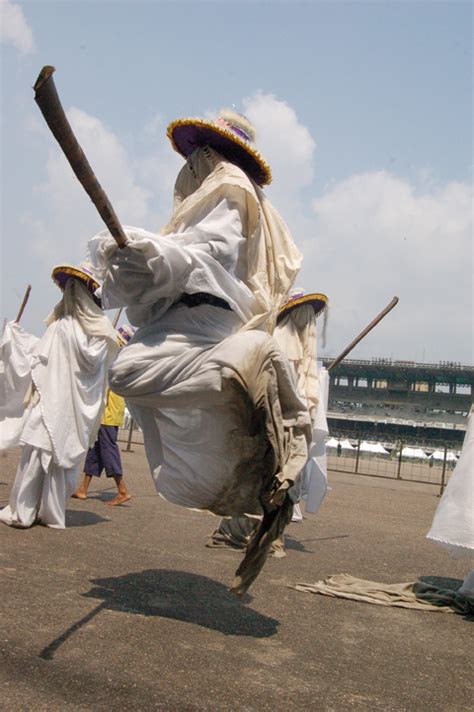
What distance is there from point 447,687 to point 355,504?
8.79 m

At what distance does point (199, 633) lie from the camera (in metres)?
4.08

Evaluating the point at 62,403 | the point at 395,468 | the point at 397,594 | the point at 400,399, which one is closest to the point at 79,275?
the point at 62,403

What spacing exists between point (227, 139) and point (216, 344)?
4.66ft

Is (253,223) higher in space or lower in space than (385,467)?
higher

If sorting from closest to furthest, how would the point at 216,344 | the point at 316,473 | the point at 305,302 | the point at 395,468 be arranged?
1. the point at 216,344
2. the point at 305,302
3. the point at 316,473
4. the point at 395,468

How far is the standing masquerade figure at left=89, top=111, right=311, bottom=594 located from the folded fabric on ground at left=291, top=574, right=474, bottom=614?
1.76 m

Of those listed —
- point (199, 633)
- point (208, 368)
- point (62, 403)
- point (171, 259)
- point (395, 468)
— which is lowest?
point (199, 633)

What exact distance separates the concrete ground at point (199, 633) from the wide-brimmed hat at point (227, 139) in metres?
2.95

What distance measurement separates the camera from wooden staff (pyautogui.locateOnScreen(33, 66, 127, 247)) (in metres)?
2.44

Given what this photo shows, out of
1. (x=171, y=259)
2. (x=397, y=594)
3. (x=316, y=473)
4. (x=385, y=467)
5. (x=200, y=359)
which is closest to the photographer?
(x=171, y=259)

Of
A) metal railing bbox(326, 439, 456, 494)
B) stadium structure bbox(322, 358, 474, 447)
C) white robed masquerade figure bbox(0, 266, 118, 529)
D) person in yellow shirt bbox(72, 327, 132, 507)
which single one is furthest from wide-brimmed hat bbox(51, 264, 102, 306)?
stadium structure bbox(322, 358, 474, 447)

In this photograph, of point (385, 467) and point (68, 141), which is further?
point (385, 467)

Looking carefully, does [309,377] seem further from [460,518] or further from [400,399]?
[400,399]

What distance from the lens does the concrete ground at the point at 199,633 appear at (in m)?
3.20
